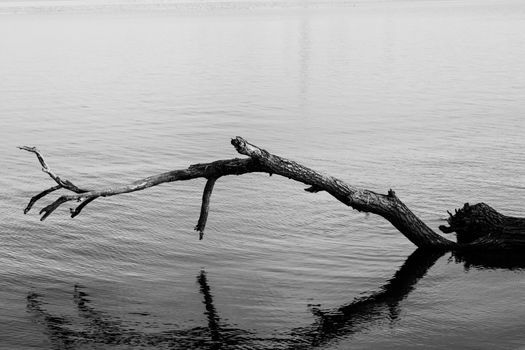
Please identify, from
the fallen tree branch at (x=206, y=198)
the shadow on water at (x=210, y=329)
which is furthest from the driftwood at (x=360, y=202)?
the shadow on water at (x=210, y=329)

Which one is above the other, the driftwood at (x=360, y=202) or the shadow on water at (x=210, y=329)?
the driftwood at (x=360, y=202)

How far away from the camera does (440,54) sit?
64938 mm

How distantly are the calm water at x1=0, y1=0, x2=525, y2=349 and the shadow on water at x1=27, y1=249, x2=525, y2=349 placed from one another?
33 mm

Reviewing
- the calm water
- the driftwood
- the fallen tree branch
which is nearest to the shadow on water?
the calm water

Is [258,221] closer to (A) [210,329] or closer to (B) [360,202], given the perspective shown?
(B) [360,202]

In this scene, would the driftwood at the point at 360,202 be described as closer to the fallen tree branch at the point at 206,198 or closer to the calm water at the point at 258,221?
the fallen tree branch at the point at 206,198

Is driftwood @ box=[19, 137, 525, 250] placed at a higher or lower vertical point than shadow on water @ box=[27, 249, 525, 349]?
higher

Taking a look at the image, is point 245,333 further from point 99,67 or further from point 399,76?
point 99,67

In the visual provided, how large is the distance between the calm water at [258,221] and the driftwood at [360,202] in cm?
51

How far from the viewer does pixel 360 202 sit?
14.7 metres

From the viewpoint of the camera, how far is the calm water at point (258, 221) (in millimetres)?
12469

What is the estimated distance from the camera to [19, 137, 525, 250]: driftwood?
13.4 meters

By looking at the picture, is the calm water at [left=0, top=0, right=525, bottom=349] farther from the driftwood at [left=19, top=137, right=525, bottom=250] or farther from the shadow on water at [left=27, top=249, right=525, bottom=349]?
the driftwood at [left=19, top=137, right=525, bottom=250]

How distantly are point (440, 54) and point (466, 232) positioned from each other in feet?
167
